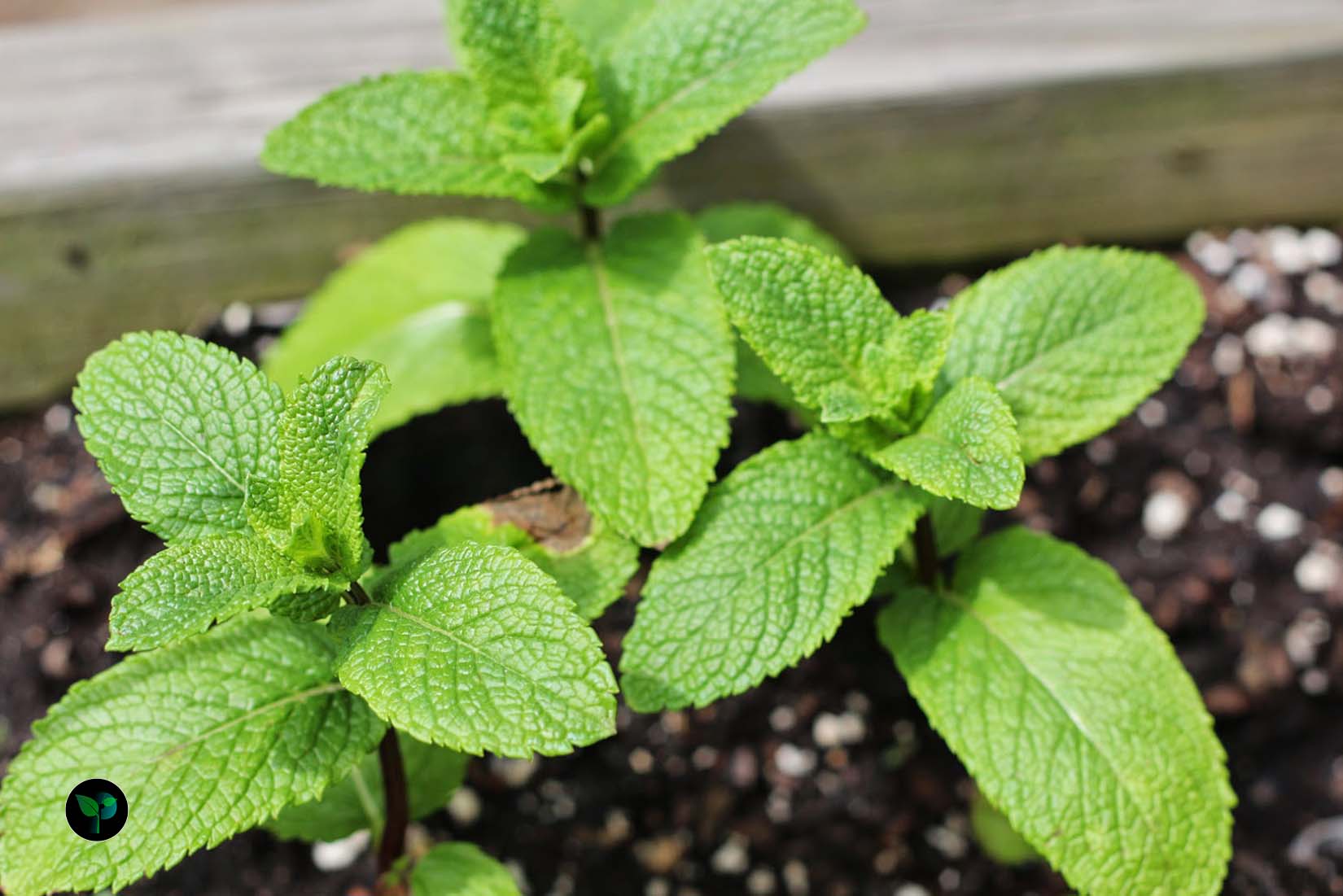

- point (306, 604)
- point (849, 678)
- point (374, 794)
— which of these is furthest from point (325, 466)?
point (849, 678)

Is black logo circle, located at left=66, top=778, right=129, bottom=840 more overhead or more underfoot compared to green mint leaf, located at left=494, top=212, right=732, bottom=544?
more underfoot

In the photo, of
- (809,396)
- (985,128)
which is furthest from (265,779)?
(985,128)

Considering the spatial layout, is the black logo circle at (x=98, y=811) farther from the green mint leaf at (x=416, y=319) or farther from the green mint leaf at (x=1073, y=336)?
the green mint leaf at (x=1073, y=336)

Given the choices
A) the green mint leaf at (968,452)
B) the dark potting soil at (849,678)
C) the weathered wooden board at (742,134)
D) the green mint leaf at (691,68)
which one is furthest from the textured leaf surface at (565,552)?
the weathered wooden board at (742,134)

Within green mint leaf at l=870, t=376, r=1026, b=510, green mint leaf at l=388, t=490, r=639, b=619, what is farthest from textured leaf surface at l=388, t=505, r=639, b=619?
green mint leaf at l=870, t=376, r=1026, b=510

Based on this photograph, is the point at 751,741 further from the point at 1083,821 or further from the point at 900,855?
the point at 1083,821

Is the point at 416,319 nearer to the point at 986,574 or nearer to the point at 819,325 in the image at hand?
the point at 819,325

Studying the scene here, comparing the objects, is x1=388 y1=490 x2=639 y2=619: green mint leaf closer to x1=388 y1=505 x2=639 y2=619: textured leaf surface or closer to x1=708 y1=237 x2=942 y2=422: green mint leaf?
x1=388 y1=505 x2=639 y2=619: textured leaf surface
